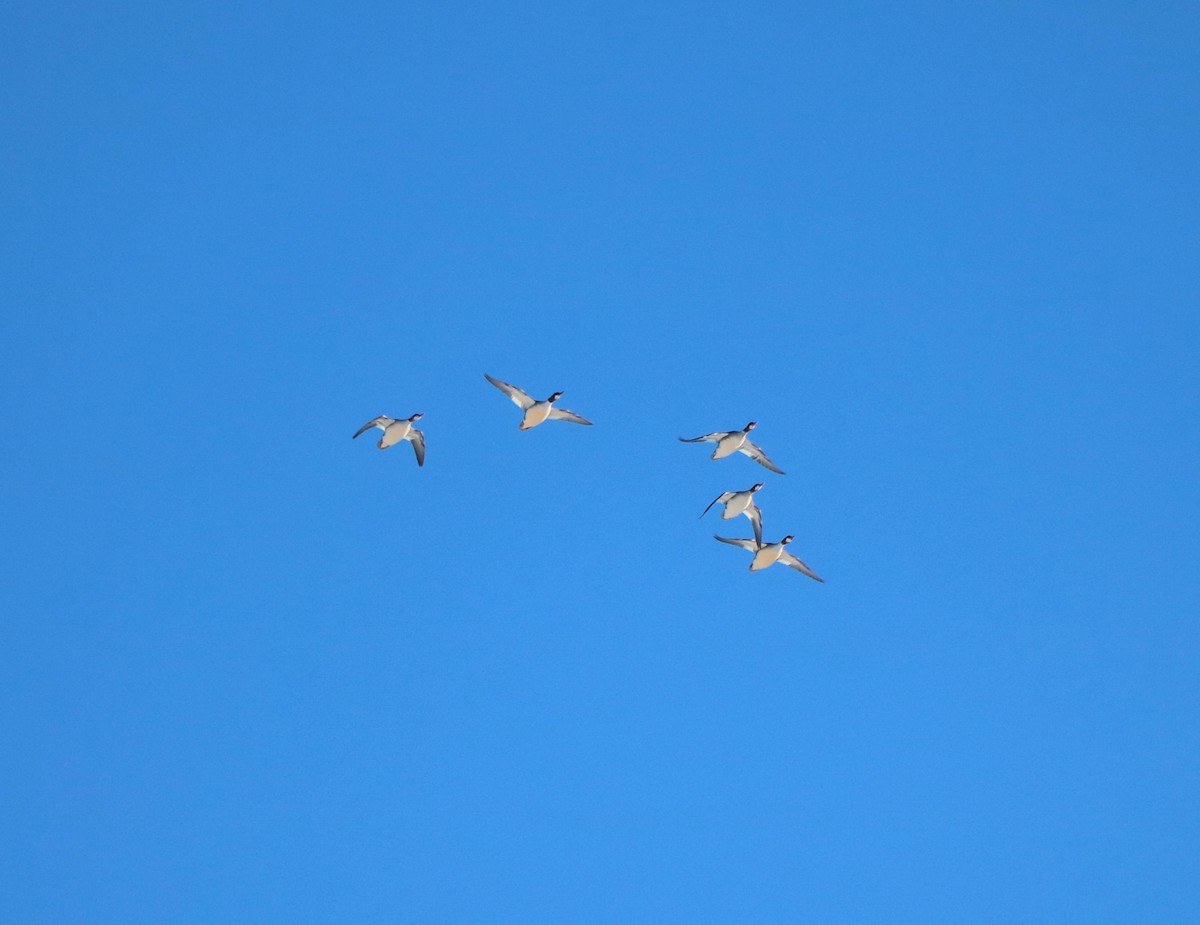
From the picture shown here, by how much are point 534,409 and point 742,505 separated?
579 centimetres

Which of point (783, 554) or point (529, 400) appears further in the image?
point (783, 554)

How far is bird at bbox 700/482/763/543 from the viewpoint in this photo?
3891cm

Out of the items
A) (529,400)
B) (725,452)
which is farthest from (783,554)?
(529,400)

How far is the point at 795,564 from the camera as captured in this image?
4162 cm

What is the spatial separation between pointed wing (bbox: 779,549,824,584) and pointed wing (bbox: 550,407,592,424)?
21.4ft

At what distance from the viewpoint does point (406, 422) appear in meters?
39.4

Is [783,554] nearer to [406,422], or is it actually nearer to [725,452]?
[725,452]

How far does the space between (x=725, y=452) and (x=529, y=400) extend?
16.6 feet

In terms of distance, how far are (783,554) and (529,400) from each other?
26.3 feet

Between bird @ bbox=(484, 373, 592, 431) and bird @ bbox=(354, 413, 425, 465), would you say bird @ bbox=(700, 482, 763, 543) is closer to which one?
bird @ bbox=(484, 373, 592, 431)

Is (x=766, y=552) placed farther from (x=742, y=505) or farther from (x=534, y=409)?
(x=534, y=409)

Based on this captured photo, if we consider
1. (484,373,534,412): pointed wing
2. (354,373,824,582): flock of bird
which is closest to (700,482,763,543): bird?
(354,373,824,582): flock of bird

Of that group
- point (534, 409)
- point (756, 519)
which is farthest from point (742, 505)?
point (534, 409)

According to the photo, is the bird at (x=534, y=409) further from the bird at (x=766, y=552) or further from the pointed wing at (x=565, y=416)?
the bird at (x=766, y=552)
